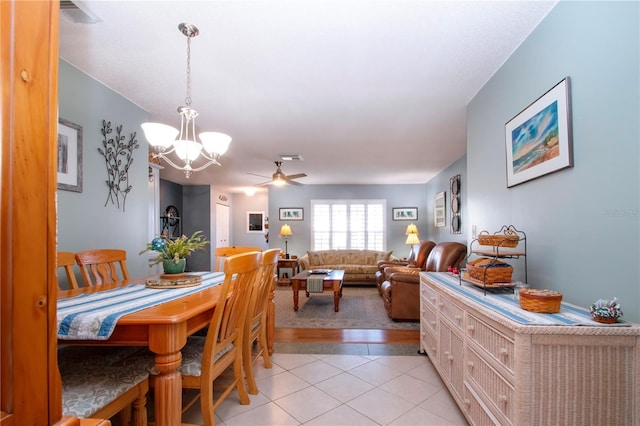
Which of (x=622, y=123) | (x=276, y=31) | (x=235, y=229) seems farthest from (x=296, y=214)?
(x=622, y=123)

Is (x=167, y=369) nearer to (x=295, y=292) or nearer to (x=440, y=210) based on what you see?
(x=295, y=292)

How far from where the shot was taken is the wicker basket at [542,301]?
1.35 meters

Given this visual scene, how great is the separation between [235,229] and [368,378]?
824cm

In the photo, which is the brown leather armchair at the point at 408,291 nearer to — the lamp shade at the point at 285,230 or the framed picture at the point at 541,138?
the framed picture at the point at 541,138

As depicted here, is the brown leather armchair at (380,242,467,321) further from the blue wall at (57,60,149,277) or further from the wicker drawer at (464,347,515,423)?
→ the blue wall at (57,60,149,277)

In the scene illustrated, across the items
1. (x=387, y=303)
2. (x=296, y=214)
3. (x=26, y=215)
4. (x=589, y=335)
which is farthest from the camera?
(x=296, y=214)

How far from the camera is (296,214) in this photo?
7.91 metres

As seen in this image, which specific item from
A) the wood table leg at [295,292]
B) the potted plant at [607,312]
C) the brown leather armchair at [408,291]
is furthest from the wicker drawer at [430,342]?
the wood table leg at [295,292]

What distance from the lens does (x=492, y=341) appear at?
56.7 inches

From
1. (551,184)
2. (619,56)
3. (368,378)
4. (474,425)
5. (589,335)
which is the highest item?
(619,56)

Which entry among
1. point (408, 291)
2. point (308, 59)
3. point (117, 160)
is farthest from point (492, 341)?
point (117, 160)

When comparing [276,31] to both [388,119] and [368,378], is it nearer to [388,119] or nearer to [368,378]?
[388,119]

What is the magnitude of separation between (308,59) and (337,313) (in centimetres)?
339

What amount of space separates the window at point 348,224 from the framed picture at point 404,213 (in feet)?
0.88
